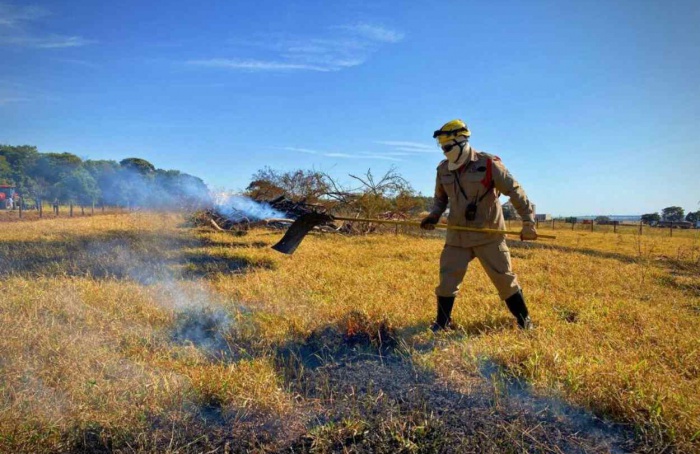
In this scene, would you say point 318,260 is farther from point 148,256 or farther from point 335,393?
point 335,393

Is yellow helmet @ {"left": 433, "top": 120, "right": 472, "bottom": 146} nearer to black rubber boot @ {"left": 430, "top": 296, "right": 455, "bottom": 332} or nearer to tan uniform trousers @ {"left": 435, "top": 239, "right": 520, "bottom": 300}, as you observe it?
tan uniform trousers @ {"left": 435, "top": 239, "right": 520, "bottom": 300}

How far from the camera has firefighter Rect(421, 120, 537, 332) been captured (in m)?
4.04

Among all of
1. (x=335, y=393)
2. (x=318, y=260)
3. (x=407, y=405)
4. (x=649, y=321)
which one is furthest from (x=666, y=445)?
(x=318, y=260)

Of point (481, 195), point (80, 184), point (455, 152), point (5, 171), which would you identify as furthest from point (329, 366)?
point (80, 184)

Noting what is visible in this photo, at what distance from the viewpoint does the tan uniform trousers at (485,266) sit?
403cm

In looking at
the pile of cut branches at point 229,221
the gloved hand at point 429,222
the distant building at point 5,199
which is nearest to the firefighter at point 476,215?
the gloved hand at point 429,222

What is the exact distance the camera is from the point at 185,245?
10.1 m

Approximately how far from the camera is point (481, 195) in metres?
4.10

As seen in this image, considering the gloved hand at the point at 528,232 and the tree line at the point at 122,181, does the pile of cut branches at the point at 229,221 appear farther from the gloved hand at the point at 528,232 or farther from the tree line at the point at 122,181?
the gloved hand at the point at 528,232

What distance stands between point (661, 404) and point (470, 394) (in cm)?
107

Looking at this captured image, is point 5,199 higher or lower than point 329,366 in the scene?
higher

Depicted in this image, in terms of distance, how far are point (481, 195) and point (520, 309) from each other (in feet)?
3.91

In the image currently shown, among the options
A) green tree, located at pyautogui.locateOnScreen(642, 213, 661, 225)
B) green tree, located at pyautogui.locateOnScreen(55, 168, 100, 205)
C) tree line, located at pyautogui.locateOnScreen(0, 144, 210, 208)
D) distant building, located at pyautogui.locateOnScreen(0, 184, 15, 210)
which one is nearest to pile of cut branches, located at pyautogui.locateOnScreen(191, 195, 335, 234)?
tree line, located at pyautogui.locateOnScreen(0, 144, 210, 208)

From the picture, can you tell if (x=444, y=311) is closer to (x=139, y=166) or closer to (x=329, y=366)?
(x=329, y=366)
